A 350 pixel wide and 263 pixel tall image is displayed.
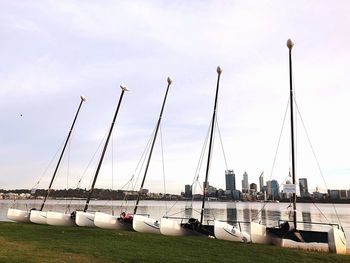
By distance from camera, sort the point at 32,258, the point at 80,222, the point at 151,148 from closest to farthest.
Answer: the point at 32,258
the point at 80,222
the point at 151,148

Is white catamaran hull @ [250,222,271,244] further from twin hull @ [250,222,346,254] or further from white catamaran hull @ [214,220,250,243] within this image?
white catamaran hull @ [214,220,250,243]

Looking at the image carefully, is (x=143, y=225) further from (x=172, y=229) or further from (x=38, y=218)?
(x=38, y=218)

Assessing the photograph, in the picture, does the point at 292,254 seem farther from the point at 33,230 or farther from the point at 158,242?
the point at 33,230

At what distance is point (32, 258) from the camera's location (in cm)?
1230

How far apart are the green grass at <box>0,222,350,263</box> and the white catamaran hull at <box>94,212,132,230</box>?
15.2 ft

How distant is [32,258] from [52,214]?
1496 cm

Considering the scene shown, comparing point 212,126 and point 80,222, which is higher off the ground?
point 212,126

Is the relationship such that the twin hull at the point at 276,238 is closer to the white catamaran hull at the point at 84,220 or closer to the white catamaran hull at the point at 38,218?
the white catamaran hull at the point at 84,220

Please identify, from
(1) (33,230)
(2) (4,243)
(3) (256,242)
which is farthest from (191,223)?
(2) (4,243)

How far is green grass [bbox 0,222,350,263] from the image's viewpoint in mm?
13047

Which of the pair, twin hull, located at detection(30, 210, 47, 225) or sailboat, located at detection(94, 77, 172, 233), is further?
twin hull, located at detection(30, 210, 47, 225)

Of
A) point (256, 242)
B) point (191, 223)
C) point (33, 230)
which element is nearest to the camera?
point (256, 242)

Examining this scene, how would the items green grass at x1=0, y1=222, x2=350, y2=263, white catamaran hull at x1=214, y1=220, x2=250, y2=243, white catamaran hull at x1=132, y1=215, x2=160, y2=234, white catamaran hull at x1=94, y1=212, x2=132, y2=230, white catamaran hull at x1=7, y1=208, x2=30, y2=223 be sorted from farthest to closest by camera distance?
white catamaran hull at x1=7, y1=208, x2=30, y2=223, white catamaran hull at x1=94, y1=212, x2=132, y2=230, white catamaran hull at x1=132, y1=215, x2=160, y2=234, white catamaran hull at x1=214, y1=220, x2=250, y2=243, green grass at x1=0, y1=222, x2=350, y2=263

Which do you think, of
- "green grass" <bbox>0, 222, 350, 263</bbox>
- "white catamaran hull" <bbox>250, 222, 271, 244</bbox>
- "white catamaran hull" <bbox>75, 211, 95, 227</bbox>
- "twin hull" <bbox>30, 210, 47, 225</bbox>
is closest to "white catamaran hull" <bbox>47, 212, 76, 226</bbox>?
"twin hull" <bbox>30, 210, 47, 225</bbox>
